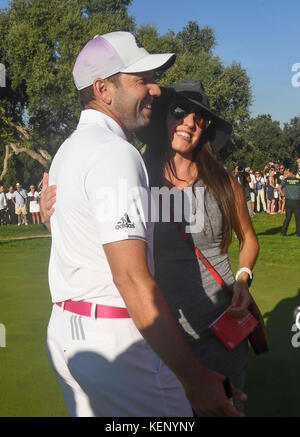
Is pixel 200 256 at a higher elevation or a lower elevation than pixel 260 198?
lower

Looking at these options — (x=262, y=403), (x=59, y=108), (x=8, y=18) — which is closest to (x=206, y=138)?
(x=262, y=403)

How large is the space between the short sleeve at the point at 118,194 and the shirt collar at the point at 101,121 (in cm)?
24

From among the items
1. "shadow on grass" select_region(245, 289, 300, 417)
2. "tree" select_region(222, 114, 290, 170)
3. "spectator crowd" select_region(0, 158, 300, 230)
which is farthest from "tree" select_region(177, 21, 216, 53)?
"shadow on grass" select_region(245, 289, 300, 417)

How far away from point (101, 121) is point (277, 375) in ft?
12.0

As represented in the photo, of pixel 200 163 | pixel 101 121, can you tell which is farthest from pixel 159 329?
pixel 200 163

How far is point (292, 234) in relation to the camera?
62.3 ft

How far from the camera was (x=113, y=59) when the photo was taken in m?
2.15

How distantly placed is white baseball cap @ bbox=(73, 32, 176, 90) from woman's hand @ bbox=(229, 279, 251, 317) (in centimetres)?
132

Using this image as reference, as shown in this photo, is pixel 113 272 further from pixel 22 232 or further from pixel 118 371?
pixel 22 232

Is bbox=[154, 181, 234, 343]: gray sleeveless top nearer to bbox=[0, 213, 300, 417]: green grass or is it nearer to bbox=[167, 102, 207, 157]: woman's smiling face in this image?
bbox=[167, 102, 207, 157]: woman's smiling face

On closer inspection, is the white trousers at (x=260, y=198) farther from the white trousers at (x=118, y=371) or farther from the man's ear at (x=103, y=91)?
the white trousers at (x=118, y=371)

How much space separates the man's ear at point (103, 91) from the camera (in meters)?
2.18

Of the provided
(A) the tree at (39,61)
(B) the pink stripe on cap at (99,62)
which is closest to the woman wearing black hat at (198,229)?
(B) the pink stripe on cap at (99,62)
